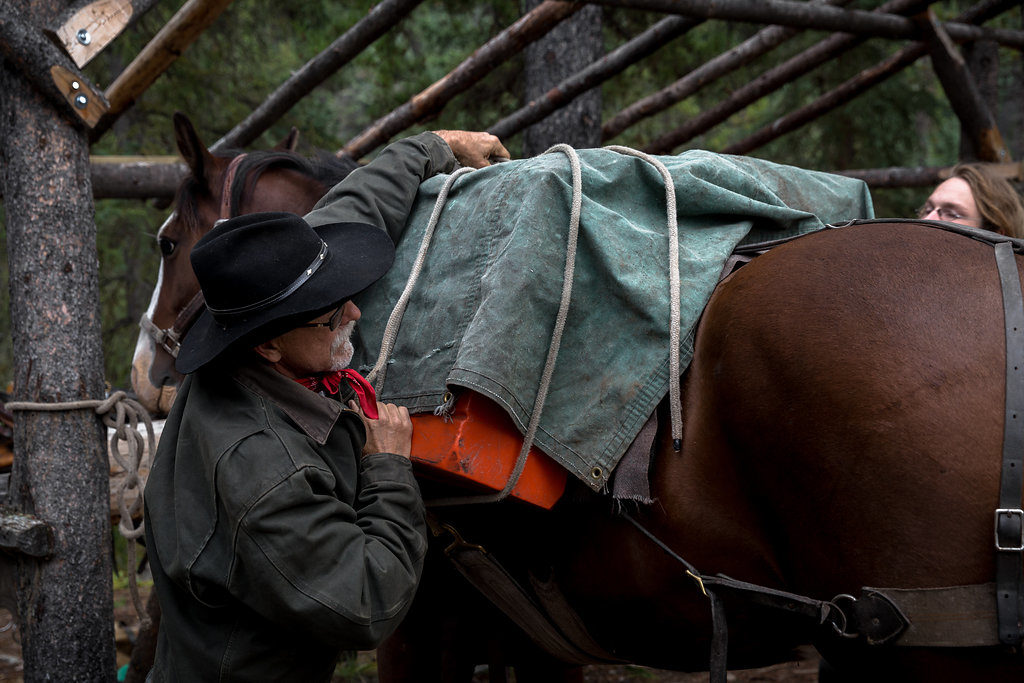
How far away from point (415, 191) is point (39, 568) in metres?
1.89

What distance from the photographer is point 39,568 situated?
111 inches

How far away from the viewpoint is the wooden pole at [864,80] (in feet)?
20.3

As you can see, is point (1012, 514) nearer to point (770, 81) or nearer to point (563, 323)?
point (563, 323)

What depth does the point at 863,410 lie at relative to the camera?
154 centimetres

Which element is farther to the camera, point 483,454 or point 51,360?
point 51,360

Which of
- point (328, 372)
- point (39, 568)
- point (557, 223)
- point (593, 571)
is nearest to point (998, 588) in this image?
point (593, 571)

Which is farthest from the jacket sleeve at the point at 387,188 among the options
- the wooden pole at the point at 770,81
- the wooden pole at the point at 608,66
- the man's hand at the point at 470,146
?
the wooden pole at the point at 770,81

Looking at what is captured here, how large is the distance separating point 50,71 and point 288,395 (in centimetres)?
179

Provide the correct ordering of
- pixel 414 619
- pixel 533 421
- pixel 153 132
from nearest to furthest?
pixel 533 421 < pixel 414 619 < pixel 153 132

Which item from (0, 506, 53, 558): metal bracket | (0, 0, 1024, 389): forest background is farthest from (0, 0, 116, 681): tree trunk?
(0, 0, 1024, 389): forest background

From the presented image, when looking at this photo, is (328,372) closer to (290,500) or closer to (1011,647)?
(290,500)

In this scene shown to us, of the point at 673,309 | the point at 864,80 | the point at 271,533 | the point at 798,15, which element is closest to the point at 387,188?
the point at 673,309

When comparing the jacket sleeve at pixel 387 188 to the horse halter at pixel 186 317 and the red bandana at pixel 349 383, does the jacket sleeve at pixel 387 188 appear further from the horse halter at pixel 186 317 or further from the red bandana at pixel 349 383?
the horse halter at pixel 186 317

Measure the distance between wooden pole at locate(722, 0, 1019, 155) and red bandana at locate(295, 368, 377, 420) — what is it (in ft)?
18.2
